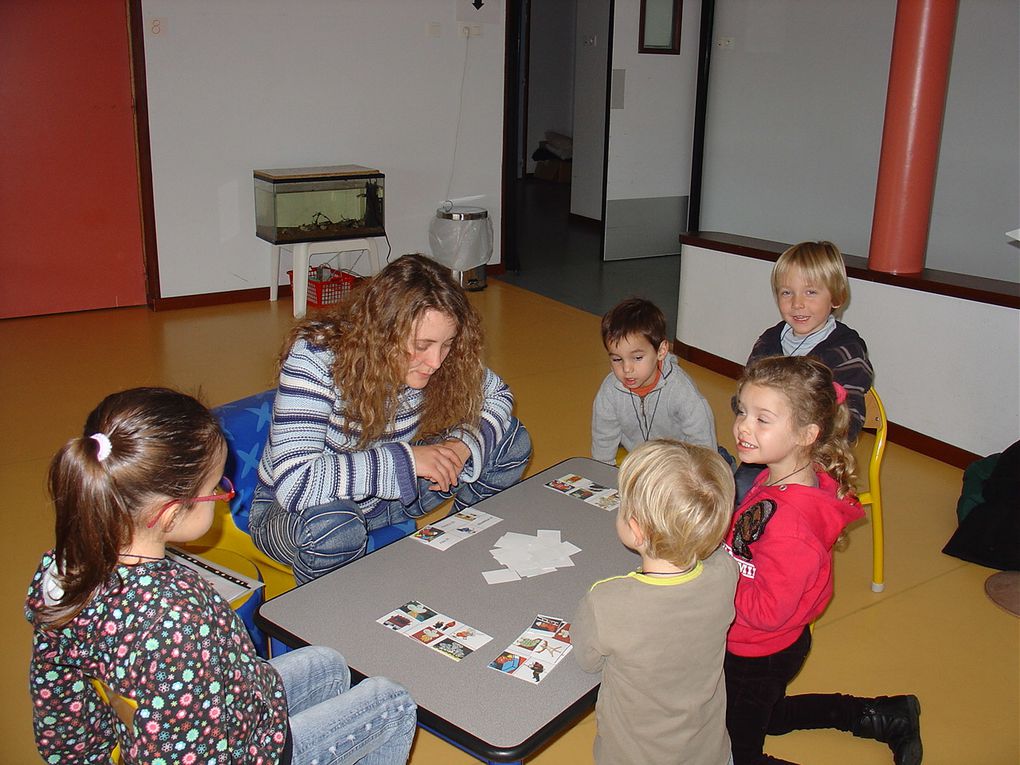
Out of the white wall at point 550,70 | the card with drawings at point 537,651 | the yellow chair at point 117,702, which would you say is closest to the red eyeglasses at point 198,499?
the yellow chair at point 117,702

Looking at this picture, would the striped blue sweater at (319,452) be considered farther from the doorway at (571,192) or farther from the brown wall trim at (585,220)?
the brown wall trim at (585,220)

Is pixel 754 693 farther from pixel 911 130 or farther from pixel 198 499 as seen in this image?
pixel 911 130

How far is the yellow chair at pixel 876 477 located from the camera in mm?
3105

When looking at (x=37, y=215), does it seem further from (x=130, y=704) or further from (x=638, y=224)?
(x=130, y=704)

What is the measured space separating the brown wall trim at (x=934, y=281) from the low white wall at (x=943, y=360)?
0.03 metres

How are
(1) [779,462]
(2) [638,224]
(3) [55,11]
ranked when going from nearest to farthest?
(1) [779,462], (3) [55,11], (2) [638,224]

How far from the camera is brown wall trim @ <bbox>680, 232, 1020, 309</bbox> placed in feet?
13.8

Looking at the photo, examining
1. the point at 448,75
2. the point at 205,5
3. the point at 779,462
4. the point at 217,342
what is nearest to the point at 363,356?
the point at 779,462

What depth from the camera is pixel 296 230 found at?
6.64 metres

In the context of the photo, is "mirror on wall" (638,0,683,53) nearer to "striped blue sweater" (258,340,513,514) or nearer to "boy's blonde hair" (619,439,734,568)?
"striped blue sweater" (258,340,513,514)

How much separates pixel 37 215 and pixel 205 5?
174cm

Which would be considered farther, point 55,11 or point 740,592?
point 55,11

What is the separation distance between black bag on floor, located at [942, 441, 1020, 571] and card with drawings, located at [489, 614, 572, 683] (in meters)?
2.15

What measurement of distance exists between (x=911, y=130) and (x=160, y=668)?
4.29 m
